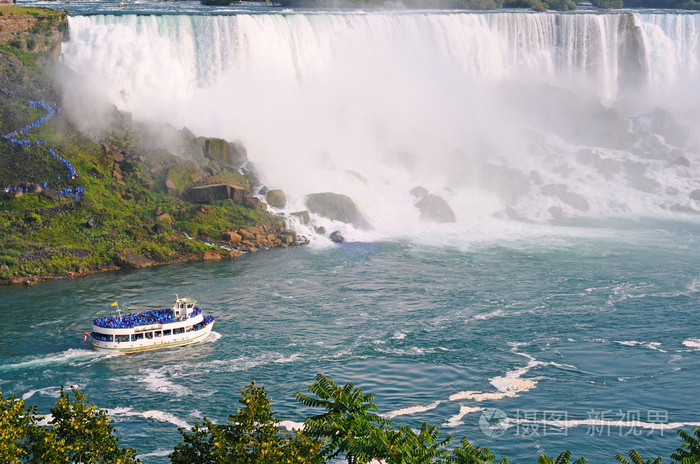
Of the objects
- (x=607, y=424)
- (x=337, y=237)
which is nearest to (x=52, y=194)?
(x=337, y=237)

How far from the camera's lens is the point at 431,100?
9800 centimetres

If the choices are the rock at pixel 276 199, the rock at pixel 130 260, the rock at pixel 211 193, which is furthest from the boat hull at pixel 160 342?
the rock at pixel 276 199

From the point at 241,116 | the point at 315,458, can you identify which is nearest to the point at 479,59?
the point at 241,116

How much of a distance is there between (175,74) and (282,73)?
12.8m

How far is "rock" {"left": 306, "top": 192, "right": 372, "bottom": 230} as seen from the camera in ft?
241

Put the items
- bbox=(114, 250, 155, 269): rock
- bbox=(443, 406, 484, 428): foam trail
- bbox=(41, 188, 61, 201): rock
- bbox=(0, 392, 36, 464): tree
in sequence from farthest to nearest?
bbox=(41, 188, 61, 201): rock
bbox=(114, 250, 155, 269): rock
bbox=(443, 406, 484, 428): foam trail
bbox=(0, 392, 36, 464): tree

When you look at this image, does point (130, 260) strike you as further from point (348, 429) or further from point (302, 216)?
point (348, 429)

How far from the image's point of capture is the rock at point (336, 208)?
73.3 metres

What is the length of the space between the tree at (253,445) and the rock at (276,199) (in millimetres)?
48595

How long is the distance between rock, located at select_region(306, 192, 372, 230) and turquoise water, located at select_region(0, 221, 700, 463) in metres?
7.96

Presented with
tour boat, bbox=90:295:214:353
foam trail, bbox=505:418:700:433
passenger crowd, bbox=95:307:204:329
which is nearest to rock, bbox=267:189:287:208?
passenger crowd, bbox=95:307:204:329

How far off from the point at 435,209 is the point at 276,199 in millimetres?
16054

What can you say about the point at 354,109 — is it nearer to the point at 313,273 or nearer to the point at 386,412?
the point at 313,273

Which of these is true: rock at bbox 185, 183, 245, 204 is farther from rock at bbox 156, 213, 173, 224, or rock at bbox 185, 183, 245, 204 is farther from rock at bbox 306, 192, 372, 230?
rock at bbox 306, 192, 372, 230
